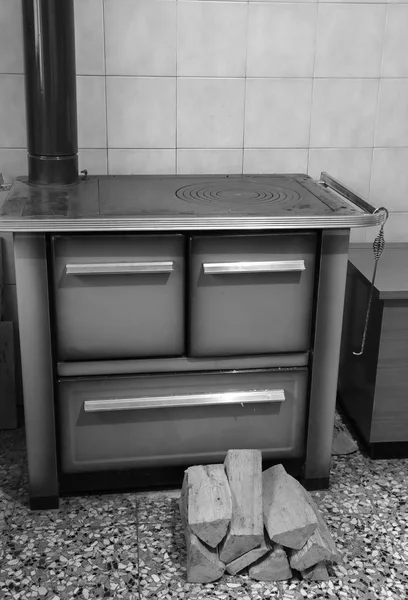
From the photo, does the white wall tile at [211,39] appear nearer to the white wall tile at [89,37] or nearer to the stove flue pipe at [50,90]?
the white wall tile at [89,37]

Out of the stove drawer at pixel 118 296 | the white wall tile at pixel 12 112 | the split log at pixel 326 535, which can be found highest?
the white wall tile at pixel 12 112

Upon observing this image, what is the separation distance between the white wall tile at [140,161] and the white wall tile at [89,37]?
0.28m

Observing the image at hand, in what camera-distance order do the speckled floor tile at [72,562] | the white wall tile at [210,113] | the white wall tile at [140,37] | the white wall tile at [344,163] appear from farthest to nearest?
the white wall tile at [344,163]
the white wall tile at [210,113]
the white wall tile at [140,37]
the speckled floor tile at [72,562]

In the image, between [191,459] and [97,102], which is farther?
[97,102]

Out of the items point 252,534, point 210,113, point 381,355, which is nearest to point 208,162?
point 210,113

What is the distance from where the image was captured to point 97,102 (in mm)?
2486

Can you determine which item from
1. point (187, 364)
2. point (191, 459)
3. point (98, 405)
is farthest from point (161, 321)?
point (191, 459)

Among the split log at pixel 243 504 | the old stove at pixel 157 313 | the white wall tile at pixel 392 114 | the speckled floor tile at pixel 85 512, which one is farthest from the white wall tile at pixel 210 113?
the speckled floor tile at pixel 85 512

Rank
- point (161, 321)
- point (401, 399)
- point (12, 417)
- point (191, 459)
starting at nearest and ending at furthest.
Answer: point (161, 321) < point (191, 459) < point (401, 399) < point (12, 417)

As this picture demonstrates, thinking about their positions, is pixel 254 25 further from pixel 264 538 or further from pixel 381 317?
pixel 264 538

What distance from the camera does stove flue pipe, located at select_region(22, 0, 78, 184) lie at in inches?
84.6

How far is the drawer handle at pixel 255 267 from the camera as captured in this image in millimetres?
2029

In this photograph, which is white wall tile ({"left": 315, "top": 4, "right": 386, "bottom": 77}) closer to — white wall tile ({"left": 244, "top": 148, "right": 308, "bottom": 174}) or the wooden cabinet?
white wall tile ({"left": 244, "top": 148, "right": 308, "bottom": 174})

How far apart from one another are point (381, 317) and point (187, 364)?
629mm
